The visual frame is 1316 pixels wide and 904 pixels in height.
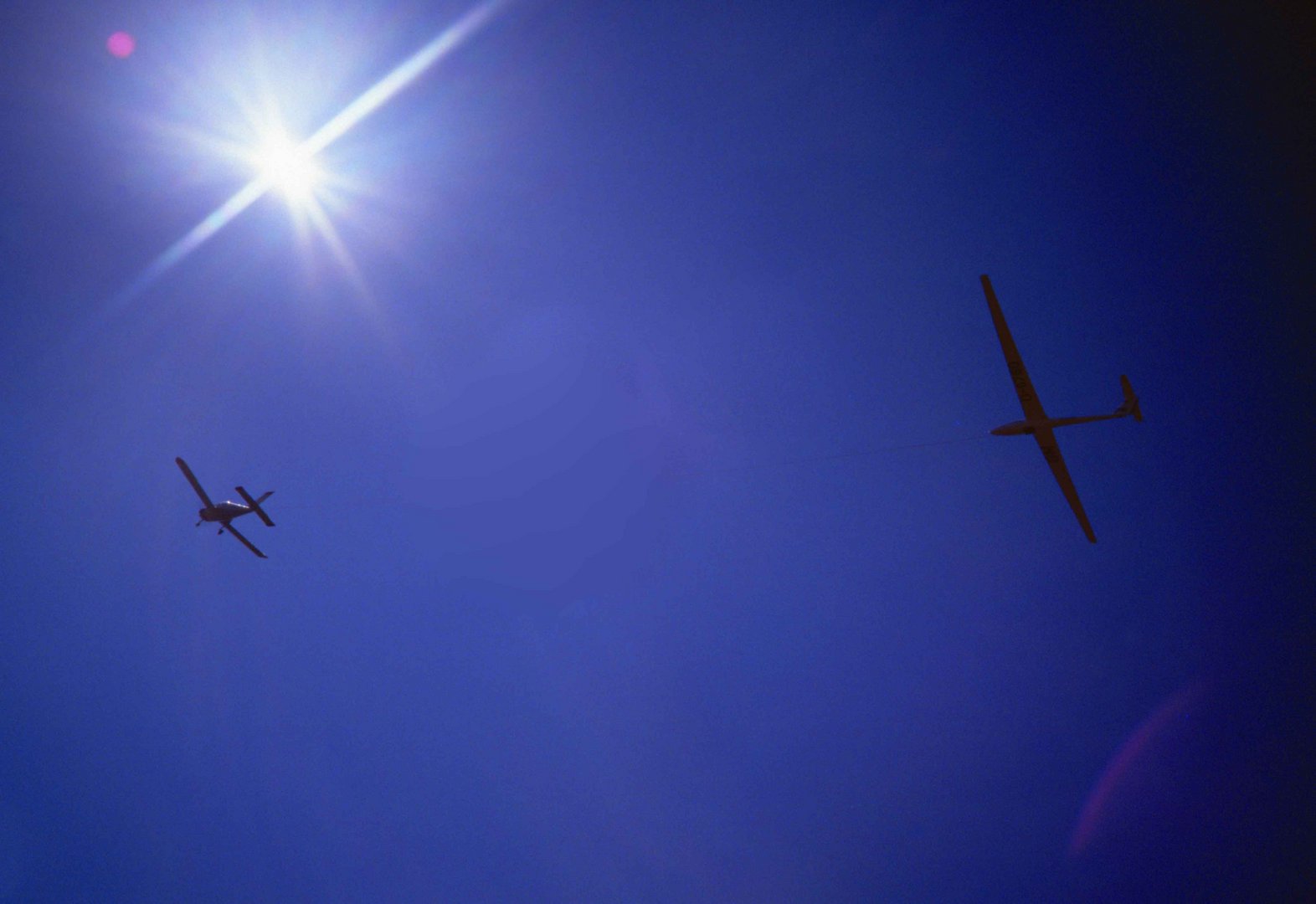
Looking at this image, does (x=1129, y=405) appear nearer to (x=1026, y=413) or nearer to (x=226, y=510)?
(x=1026, y=413)

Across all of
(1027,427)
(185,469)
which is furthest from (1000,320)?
(185,469)

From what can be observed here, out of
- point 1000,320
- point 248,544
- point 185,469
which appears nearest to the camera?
point 1000,320

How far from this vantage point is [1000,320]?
29.2 metres

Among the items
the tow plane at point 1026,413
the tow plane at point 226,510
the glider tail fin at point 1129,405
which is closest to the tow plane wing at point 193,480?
the tow plane at point 226,510

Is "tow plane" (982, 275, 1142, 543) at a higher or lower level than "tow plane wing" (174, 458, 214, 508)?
lower

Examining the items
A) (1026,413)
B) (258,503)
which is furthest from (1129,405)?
(258,503)

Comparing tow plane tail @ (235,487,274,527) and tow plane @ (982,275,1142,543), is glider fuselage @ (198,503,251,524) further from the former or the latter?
tow plane @ (982,275,1142,543)

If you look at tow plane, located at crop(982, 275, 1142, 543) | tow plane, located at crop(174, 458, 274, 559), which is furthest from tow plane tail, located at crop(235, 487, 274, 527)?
tow plane, located at crop(982, 275, 1142, 543)

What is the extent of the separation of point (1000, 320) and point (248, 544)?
50.0 meters

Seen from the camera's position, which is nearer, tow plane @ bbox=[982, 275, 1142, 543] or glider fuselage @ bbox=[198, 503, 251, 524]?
tow plane @ bbox=[982, 275, 1142, 543]

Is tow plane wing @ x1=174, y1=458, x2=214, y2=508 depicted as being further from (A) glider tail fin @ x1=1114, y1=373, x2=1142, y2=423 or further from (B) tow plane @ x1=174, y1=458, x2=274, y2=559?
(A) glider tail fin @ x1=1114, y1=373, x2=1142, y2=423

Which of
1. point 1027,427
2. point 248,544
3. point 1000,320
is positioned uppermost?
point 248,544

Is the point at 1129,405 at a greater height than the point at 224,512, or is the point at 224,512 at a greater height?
the point at 224,512

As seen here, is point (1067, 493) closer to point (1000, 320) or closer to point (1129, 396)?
point (1129, 396)
